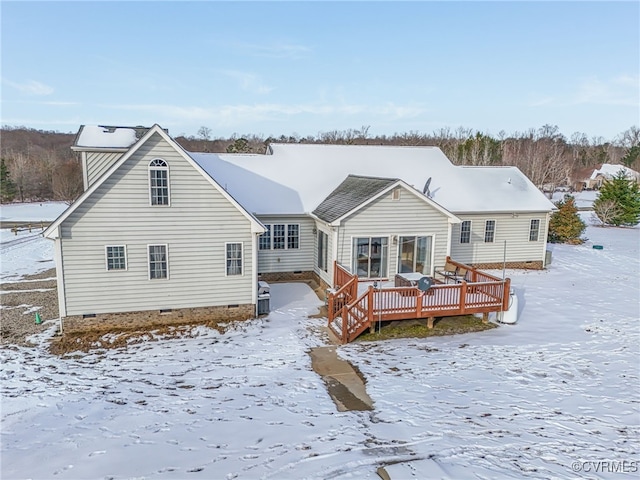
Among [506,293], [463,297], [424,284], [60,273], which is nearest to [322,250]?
[424,284]

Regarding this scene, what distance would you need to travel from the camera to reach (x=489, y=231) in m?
21.2

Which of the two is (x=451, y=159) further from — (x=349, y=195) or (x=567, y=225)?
(x=349, y=195)

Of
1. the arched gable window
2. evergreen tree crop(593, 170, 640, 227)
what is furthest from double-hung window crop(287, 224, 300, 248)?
evergreen tree crop(593, 170, 640, 227)

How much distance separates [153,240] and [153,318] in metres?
2.58

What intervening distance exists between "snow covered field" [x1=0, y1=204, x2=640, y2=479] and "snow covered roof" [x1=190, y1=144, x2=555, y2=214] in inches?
280

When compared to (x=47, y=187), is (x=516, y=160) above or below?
above

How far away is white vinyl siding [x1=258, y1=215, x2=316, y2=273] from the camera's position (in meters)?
18.7

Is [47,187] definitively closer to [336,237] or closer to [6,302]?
[6,302]

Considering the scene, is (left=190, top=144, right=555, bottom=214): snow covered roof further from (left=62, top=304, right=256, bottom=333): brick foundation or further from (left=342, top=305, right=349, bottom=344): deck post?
(left=342, top=305, right=349, bottom=344): deck post

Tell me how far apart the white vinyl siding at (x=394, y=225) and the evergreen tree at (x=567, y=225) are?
15.8m

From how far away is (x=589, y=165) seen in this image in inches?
3944

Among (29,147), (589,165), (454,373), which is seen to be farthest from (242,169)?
(29,147)

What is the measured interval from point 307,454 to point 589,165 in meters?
116

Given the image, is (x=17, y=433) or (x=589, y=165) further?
(x=589, y=165)
